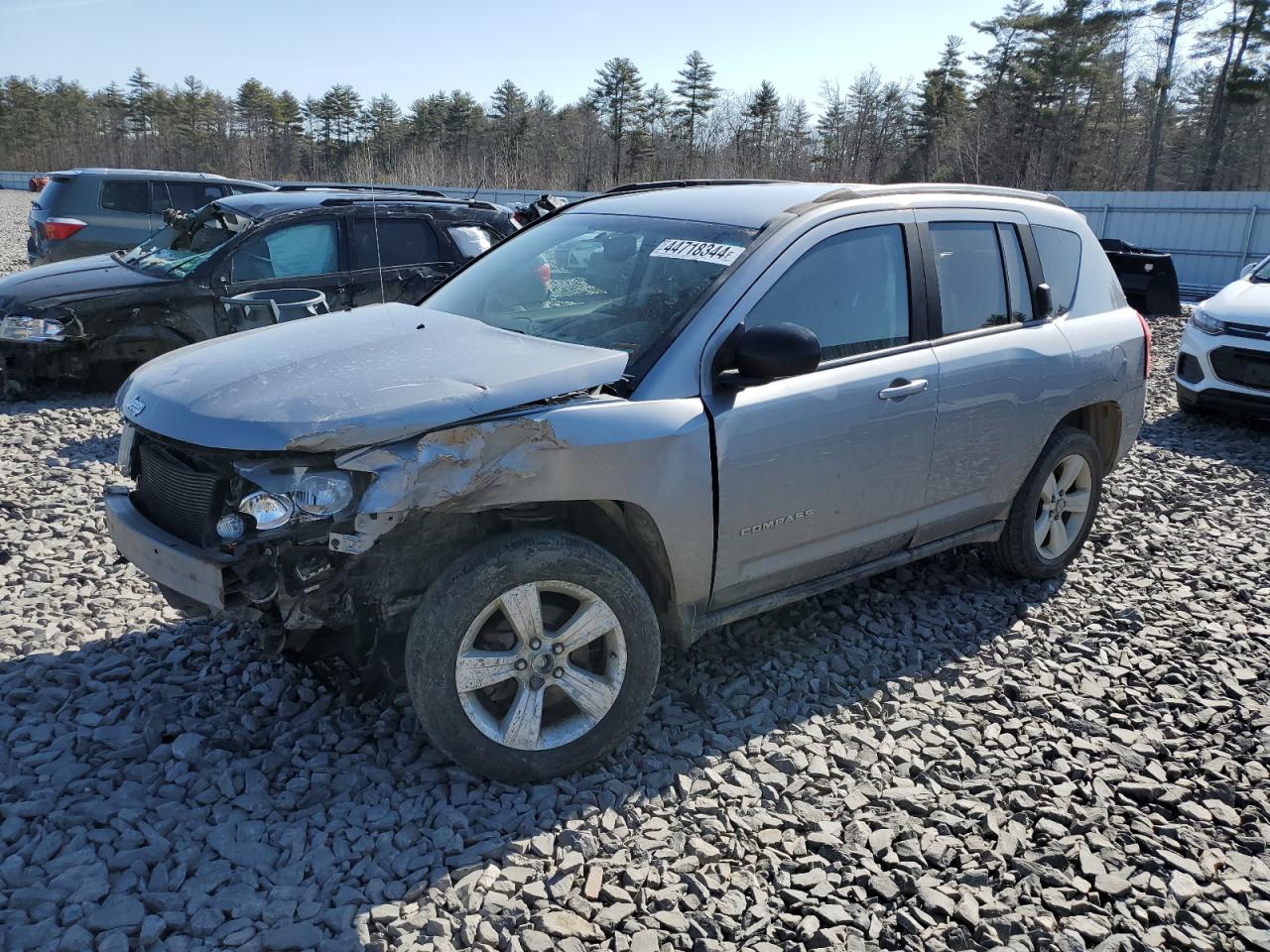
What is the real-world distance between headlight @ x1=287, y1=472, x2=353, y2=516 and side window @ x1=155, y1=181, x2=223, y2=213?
13.7 meters

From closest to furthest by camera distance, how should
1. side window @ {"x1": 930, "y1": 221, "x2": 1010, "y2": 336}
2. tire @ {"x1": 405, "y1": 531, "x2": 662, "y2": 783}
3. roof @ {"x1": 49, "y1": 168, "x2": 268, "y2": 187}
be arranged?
tire @ {"x1": 405, "y1": 531, "x2": 662, "y2": 783}
side window @ {"x1": 930, "y1": 221, "x2": 1010, "y2": 336}
roof @ {"x1": 49, "y1": 168, "x2": 268, "y2": 187}

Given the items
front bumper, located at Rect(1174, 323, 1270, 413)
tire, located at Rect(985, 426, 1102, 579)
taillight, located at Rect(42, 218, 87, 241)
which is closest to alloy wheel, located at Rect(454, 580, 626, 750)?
tire, located at Rect(985, 426, 1102, 579)

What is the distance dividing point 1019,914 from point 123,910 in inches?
99.5

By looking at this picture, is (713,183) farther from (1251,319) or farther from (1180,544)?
(1251,319)

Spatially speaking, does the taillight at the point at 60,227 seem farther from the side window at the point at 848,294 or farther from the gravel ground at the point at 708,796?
the side window at the point at 848,294

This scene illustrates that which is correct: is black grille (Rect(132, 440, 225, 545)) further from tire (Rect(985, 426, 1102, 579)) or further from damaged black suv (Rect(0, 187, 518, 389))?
damaged black suv (Rect(0, 187, 518, 389))

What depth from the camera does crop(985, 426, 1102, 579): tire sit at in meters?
4.70

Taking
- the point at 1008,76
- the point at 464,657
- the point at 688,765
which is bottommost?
the point at 688,765

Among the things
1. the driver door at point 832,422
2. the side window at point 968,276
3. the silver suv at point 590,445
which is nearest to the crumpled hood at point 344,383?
the silver suv at point 590,445

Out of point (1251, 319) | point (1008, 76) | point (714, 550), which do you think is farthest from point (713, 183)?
point (1008, 76)

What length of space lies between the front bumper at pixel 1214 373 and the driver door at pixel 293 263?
25.6 ft

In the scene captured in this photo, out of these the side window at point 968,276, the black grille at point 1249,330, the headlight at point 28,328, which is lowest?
the headlight at point 28,328

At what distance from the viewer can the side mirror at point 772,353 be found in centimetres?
319

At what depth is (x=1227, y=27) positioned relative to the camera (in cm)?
4262
